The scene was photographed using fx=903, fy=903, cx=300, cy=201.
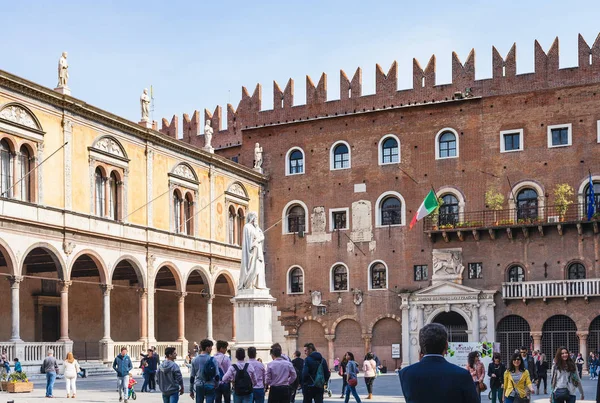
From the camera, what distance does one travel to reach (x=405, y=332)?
124 feet

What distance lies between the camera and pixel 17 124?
26.9 metres

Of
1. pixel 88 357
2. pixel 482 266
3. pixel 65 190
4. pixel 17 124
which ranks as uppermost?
pixel 17 124

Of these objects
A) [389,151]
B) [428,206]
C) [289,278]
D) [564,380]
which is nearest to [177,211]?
[289,278]

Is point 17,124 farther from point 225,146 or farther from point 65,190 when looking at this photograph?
point 225,146

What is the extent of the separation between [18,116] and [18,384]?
8759 millimetres

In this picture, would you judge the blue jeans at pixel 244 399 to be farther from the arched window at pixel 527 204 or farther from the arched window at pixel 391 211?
the arched window at pixel 391 211

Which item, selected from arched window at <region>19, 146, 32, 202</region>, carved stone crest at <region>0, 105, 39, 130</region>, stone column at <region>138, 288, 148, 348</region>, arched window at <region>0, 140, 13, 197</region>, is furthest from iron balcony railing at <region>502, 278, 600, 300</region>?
arched window at <region>0, 140, 13, 197</region>

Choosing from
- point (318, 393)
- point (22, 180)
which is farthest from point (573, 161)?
point (318, 393)

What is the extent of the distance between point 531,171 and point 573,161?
1.70 metres

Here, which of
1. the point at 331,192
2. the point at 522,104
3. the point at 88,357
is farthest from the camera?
the point at 331,192

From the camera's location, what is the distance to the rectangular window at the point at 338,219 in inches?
1578

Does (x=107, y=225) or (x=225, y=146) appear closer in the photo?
(x=107, y=225)

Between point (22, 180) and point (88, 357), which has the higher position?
point (22, 180)

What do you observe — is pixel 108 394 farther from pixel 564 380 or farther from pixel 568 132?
pixel 568 132
